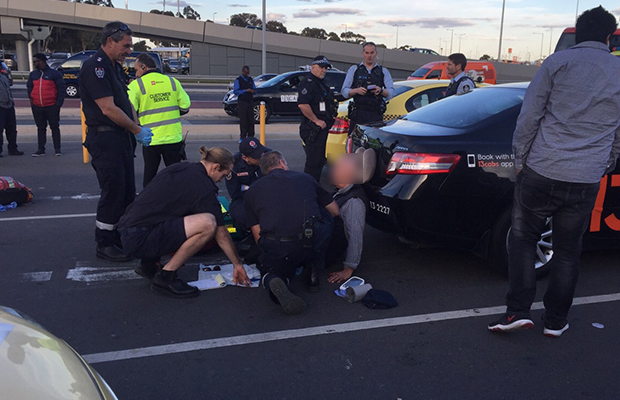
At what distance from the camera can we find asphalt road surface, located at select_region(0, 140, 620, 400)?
10.3 feet

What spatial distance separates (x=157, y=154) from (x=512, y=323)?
4137mm

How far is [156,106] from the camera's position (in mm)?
6188

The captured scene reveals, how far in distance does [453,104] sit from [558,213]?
6.60 feet

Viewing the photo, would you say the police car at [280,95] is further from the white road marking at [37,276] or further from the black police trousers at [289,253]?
the black police trousers at [289,253]

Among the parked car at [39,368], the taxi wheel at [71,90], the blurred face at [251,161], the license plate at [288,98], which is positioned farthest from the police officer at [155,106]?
the taxi wheel at [71,90]

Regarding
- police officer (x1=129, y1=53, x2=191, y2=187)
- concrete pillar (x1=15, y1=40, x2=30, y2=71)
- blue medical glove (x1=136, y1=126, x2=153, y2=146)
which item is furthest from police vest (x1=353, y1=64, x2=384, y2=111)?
concrete pillar (x1=15, y1=40, x2=30, y2=71)

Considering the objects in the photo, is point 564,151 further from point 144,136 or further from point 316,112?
point 316,112

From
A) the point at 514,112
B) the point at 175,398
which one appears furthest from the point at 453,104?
the point at 175,398

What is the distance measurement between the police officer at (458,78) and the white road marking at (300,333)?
427 centimetres

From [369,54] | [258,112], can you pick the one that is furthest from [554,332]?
[258,112]

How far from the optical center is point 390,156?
4.51 meters

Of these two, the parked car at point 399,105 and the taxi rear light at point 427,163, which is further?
the parked car at point 399,105

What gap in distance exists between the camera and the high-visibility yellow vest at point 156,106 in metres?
6.14

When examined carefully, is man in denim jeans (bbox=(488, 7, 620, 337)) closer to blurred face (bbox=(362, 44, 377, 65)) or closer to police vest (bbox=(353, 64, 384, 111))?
police vest (bbox=(353, 64, 384, 111))
